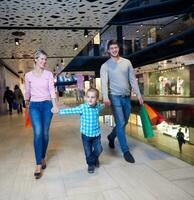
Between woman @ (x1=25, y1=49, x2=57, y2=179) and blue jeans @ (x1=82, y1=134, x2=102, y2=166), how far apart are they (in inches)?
22.1

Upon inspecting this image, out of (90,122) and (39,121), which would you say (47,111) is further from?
(90,122)

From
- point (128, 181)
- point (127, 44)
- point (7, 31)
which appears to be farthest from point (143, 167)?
point (127, 44)

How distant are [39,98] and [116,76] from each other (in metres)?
1.18

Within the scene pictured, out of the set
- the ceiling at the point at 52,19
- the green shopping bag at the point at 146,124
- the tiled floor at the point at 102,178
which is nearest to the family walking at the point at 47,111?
the tiled floor at the point at 102,178

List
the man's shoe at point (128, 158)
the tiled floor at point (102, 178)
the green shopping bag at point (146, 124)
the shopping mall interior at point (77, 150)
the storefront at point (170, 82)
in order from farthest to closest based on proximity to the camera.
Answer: the storefront at point (170, 82)
the green shopping bag at point (146, 124)
the man's shoe at point (128, 158)
the shopping mall interior at point (77, 150)
the tiled floor at point (102, 178)

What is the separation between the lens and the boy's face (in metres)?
3.72

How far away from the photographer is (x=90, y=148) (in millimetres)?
3867

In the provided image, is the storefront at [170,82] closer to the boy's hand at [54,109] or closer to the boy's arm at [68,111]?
the boy's arm at [68,111]

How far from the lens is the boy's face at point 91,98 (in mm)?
3716

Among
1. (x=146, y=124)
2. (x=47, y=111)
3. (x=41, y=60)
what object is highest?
(x=41, y=60)

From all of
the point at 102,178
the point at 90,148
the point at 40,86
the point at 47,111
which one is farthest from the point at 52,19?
the point at 102,178

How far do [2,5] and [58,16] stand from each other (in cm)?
153

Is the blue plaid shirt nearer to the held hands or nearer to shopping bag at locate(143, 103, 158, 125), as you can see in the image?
the held hands

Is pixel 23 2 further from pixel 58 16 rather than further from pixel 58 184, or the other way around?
pixel 58 184
